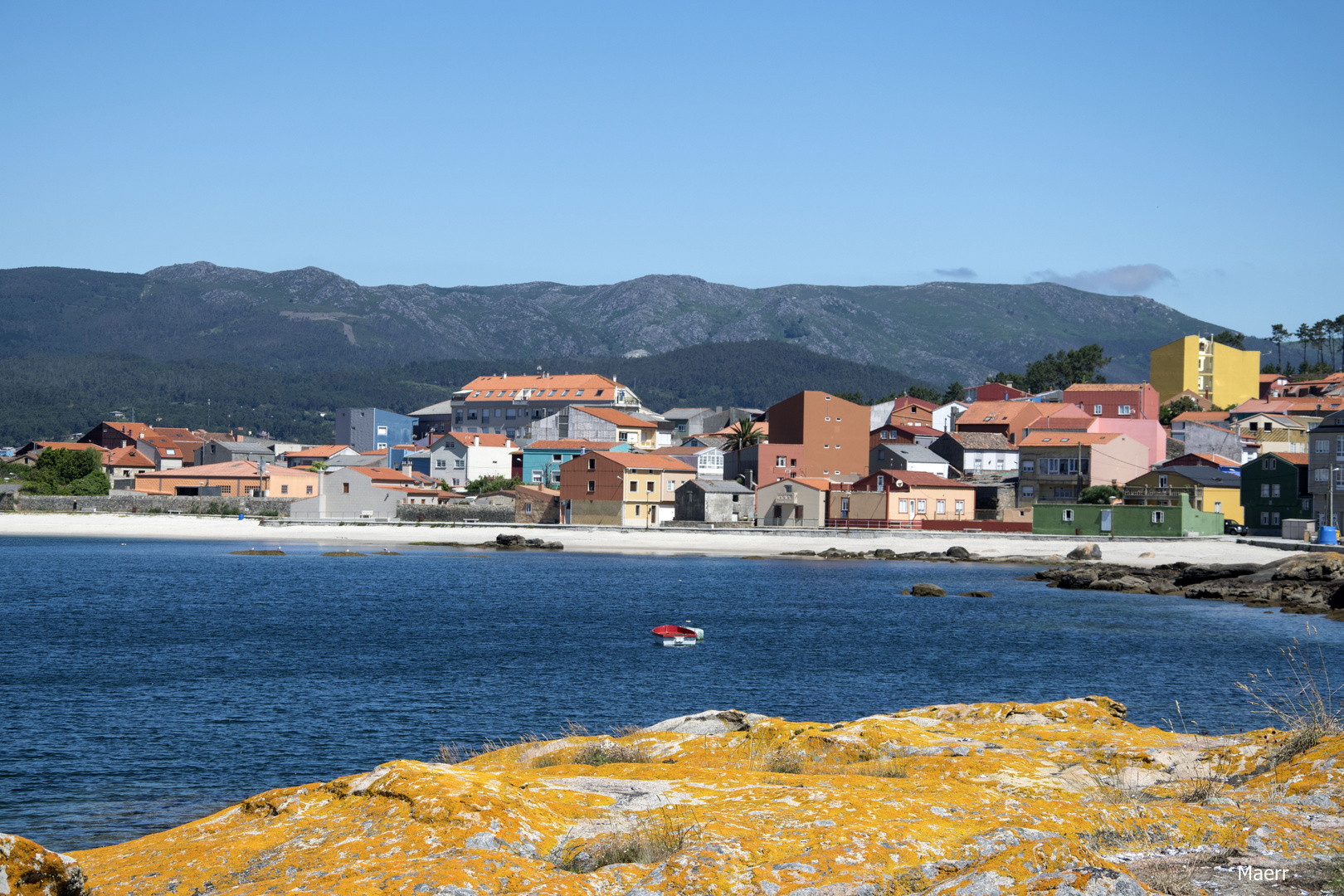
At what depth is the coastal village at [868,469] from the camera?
300 feet

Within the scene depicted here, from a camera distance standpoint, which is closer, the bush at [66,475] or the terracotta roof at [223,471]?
the bush at [66,475]

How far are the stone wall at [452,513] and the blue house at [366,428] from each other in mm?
69442

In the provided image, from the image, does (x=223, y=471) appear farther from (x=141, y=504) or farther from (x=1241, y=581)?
(x=1241, y=581)

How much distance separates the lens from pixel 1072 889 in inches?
249

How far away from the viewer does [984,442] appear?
383 feet

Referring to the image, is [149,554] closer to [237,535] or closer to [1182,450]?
[237,535]

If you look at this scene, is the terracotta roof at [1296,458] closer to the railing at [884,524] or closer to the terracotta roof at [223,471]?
the railing at [884,524]

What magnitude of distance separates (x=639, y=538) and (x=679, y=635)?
5287 cm

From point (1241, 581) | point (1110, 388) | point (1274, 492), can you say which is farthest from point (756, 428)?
point (1241, 581)

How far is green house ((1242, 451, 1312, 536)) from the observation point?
86.8m

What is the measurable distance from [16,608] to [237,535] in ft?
165

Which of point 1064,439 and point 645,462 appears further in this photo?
point 645,462

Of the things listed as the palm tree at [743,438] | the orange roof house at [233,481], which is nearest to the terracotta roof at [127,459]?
the orange roof house at [233,481]

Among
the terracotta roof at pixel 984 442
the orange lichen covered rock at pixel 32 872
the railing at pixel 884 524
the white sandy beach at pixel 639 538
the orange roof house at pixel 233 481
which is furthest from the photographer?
the orange roof house at pixel 233 481
